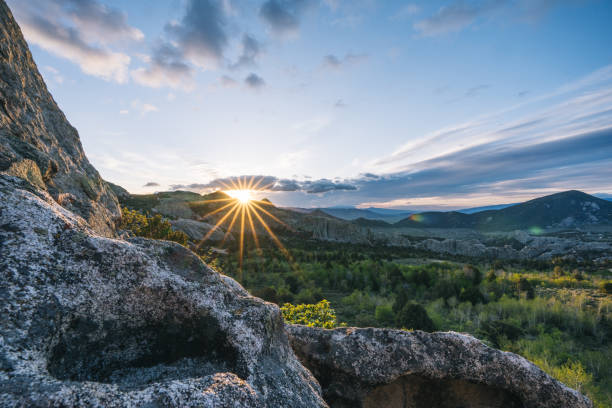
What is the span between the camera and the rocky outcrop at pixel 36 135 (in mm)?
3874

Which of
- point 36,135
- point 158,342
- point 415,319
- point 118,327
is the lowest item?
point 415,319

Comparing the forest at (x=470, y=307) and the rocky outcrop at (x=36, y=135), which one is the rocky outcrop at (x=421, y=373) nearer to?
the forest at (x=470, y=307)

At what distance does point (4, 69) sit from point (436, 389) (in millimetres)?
9901

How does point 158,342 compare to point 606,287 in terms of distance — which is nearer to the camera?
point 158,342

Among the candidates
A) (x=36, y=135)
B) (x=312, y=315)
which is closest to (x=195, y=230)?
(x=312, y=315)

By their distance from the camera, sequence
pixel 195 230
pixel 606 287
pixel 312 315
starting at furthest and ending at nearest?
pixel 195 230
pixel 606 287
pixel 312 315

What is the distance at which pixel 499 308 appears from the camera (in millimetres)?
18781

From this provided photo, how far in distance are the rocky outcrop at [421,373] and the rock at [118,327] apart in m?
1.67

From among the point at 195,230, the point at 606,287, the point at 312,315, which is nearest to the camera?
the point at 312,315

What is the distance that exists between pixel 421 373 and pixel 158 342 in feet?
13.9

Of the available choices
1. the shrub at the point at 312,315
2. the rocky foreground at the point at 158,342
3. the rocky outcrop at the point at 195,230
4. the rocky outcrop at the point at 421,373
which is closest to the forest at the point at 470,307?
the shrub at the point at 312,315

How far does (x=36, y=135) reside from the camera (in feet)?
17.5

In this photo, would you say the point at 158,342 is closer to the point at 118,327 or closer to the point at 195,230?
the point at 118,327

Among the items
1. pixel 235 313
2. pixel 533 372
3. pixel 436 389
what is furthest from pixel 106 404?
pixel 533 372
